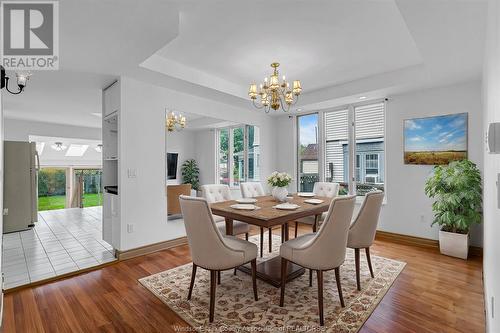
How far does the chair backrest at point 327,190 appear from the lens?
3.75 m

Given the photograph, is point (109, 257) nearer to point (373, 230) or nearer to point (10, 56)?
point (10, 56)

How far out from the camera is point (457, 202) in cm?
306

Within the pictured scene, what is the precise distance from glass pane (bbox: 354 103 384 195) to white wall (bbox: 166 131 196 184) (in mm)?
3081

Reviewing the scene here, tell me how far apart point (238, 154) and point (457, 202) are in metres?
3.58

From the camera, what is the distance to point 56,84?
3.50 m

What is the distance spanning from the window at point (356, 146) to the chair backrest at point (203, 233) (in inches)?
136

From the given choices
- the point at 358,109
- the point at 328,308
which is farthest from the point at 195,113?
the point at 328,308

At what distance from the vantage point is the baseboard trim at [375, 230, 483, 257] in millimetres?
3281

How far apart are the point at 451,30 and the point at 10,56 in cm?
413

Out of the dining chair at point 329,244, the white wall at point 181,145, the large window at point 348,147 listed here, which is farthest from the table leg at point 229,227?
the large window at point 348,147

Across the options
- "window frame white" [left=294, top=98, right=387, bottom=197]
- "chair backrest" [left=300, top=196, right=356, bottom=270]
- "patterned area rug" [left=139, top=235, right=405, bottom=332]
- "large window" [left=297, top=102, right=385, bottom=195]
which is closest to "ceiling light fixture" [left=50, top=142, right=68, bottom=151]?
"patterned area rug" [left=139, top=235, right=405, bottom=332]

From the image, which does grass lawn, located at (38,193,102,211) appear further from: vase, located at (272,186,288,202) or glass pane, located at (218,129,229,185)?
vase, located at (272,186,288,202)

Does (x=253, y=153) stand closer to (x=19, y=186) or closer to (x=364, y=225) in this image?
(x=364, y=225)

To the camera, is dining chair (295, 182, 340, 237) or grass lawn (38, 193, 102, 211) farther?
grass lawn (38, 193, 102, 211)
